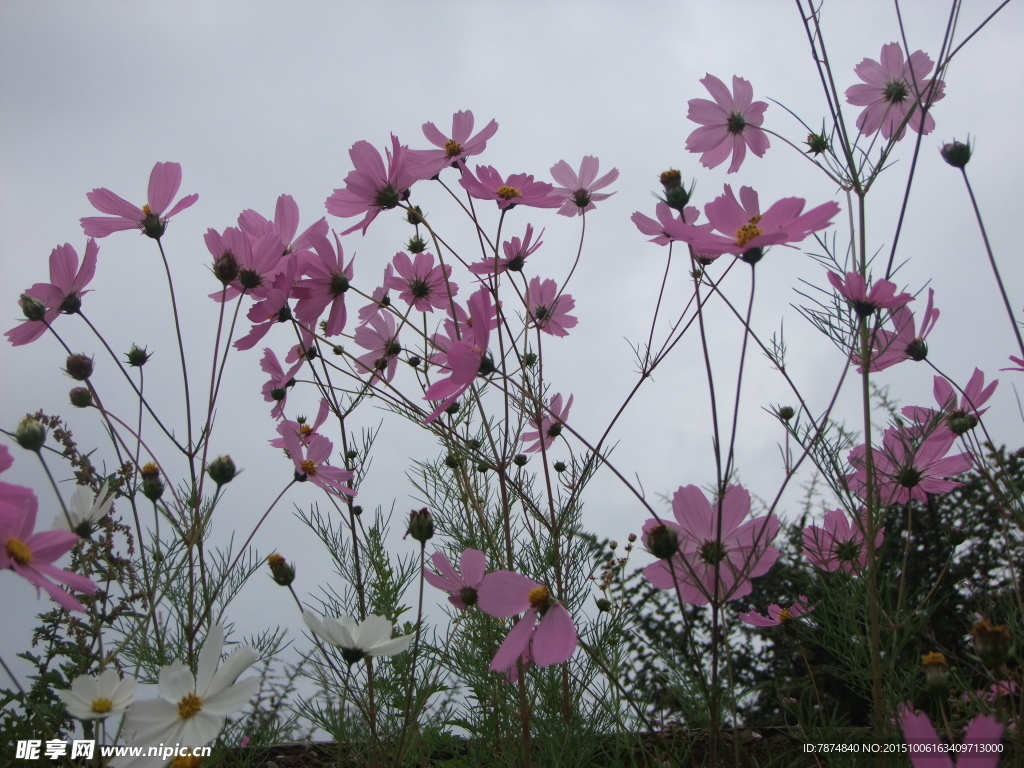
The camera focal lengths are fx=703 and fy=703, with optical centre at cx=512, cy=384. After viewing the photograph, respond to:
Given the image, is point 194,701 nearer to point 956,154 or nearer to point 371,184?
point 371,184

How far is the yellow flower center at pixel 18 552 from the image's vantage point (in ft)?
1.80

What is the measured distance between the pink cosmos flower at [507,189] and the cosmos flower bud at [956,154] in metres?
0.52

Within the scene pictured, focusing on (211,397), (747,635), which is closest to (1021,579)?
(747,635)

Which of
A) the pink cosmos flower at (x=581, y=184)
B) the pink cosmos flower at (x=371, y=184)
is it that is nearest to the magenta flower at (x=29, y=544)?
the pink cosmos flower at (x=371, y=184)

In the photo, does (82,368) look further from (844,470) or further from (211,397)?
(844,470)

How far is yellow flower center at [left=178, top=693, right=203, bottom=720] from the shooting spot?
65cm

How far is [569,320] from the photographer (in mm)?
1534

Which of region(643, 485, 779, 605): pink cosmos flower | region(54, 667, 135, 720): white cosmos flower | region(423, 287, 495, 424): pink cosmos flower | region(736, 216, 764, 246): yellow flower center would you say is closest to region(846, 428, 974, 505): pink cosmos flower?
region(643, 485, 779, 605): pink cosmos flower

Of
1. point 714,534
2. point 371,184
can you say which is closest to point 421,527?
point 714,534

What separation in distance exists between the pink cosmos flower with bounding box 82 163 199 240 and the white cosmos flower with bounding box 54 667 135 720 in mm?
579

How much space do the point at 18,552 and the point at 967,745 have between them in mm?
719

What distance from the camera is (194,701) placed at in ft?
2.15

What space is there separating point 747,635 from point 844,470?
5.55 ft

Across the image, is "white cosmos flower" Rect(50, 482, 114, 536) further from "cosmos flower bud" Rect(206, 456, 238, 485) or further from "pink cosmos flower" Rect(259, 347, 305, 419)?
"pink cosmos flower" Rect(259, 347, 305, 419)
